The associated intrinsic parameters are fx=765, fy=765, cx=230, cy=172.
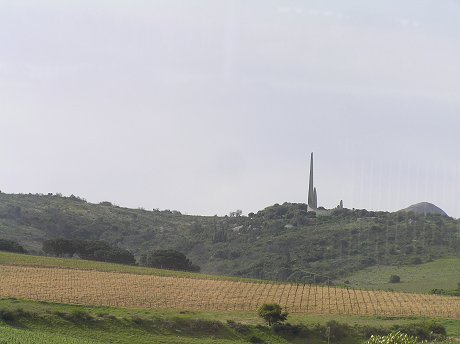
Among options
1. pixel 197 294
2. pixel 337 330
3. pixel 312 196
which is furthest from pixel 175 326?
pixel 312 196

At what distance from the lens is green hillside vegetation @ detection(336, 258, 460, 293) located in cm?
8281

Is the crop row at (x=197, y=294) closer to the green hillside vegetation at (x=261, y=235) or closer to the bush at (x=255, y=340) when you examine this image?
the bush at (x=255, y=340)

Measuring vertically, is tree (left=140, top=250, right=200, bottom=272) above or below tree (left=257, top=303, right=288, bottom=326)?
above

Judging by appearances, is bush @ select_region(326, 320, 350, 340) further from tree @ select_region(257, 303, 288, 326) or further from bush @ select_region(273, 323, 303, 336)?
tree @ select_region(257, 303, 288, 326)

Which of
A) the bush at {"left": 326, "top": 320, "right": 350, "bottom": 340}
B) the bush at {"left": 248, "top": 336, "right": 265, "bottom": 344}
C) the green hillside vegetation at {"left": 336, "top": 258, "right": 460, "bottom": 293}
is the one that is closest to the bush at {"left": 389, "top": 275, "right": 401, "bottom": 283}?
the green hillside vegetation at {"left": 336, "top": 258, "right": 460, "bottom": 293}

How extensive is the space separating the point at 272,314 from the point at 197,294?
41.9 feet

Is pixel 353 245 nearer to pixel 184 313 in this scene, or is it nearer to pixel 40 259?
pixel 40 259

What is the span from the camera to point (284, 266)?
10525 cm

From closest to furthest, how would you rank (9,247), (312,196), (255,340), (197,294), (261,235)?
1. (255,340)
2. (197,294)
3. (9,247)
4. (261,235)
5. (312,196)

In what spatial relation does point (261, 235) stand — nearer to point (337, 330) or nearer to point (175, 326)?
point (337, 330)

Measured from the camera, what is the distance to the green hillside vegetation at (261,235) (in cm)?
10712

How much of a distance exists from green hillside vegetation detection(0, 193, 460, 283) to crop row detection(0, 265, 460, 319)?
2674 centimetres

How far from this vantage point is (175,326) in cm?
4891

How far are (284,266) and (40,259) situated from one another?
38632 millimetres
